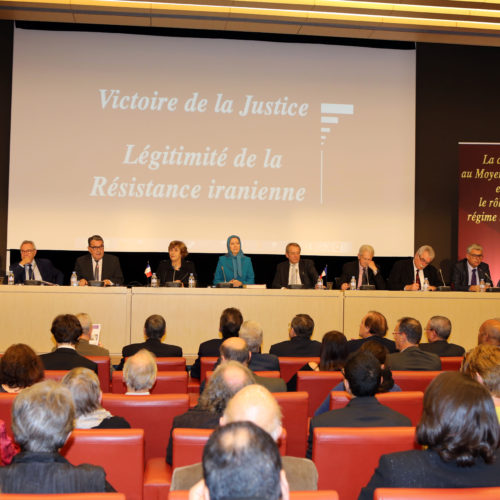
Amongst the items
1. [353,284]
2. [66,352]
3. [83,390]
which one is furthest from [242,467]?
[353,284]

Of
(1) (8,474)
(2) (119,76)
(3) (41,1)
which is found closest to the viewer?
(1) (8,474)

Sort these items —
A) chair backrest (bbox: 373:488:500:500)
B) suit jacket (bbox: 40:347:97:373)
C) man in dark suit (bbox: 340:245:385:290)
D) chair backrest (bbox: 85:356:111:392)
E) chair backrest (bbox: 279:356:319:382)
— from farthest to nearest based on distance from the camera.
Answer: man in dark suit (bbox: 340:245:385:290)
chair backrest (bbox: 279:356:319:382)
chair backrest (bbox: 85:356:111:392)
suit jacket (bbox: 40:347:97:373)
chair backrest (bbox: 373:488:500:500)

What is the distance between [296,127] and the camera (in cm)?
845

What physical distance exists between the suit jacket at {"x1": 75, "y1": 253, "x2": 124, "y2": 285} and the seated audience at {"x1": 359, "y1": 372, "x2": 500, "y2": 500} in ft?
17.7

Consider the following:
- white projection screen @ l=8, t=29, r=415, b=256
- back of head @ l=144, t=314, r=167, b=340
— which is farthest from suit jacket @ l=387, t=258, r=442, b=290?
back of head @ l=144, t=314, r=167, b=340

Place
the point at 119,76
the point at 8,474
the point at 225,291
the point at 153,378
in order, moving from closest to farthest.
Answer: the point at 8,474
the point at 153,378
the point at 225,291
the point at 119,76

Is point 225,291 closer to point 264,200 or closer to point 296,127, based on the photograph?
point 264,200

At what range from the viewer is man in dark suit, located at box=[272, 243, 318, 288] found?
7.18 meters

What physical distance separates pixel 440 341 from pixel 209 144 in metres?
4.53

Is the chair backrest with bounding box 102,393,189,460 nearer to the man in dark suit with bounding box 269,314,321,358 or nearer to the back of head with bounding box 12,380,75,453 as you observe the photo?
the back of head with bounding box 12,380,75,453

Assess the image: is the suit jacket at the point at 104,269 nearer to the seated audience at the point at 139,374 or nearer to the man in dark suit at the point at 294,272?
the man in dark suit at the point at 294,272

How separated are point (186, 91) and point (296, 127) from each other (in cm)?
148

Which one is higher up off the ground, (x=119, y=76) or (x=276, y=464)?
(x=119, y=76)

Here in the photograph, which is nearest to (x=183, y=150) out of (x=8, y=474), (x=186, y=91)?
(x=186, y=91)
